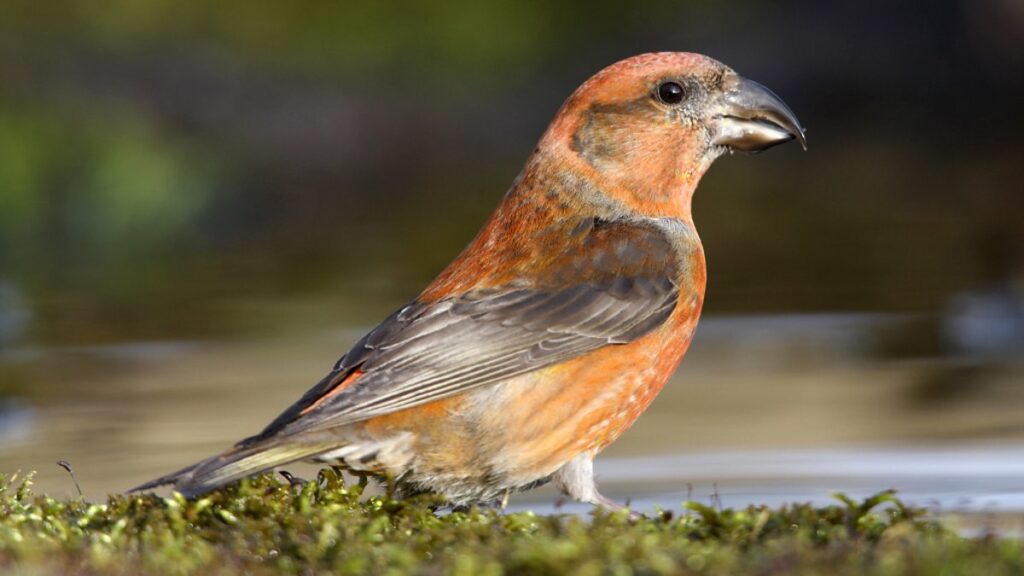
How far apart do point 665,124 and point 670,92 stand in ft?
0.37

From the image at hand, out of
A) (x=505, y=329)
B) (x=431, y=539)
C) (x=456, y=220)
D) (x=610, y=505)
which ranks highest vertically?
(x=456, y=220)

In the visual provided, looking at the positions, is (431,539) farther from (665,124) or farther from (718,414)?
(718,414)

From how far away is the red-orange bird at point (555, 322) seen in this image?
184 inches

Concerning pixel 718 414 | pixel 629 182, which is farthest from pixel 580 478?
pixel 718 414

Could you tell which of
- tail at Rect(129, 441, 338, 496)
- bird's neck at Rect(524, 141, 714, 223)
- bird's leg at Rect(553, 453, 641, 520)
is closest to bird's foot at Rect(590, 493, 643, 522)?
bird's leg at Rect(553, 453, 641, 520)

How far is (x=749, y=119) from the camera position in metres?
5.64

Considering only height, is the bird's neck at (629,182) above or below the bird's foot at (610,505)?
above

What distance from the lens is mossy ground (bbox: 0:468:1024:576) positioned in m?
3.41

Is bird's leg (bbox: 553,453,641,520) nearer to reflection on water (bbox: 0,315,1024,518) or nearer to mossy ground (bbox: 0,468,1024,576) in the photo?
reflection on water (bbox: 0,315,1024,518)

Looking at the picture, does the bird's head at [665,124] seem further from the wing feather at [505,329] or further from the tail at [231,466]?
the tail at [231,466]

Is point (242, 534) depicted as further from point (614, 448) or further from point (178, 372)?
point (178, 372)

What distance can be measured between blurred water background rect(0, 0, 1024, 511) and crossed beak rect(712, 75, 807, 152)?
1.09m

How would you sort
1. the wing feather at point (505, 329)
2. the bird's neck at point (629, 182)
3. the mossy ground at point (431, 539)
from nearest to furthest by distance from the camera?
the mossy ground at point (431, 539) < the wing feather at point (505, 329) < the bird's neck at point (629, 182)

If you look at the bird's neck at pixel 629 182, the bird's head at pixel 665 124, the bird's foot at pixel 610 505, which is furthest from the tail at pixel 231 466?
the bird's head at pixel 665 124
